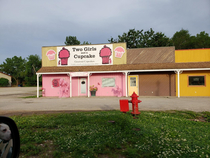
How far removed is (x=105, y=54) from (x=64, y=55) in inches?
196

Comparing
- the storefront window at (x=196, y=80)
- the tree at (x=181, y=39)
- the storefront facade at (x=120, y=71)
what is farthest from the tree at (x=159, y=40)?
the storefront window at (x=196, y=80)

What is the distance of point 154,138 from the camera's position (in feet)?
13.1

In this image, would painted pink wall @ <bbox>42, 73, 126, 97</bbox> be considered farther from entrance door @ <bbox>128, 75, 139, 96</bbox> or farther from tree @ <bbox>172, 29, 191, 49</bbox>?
tree @ <bbox>172, 29, 191, 49</bbox>

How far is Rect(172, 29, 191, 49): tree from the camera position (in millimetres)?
51062

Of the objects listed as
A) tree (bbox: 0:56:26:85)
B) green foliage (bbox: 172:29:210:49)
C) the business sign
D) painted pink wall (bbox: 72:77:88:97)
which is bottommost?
painted pink wall (bbox: 72:77:88:97)

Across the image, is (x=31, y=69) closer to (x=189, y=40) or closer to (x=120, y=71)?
(x=120, y=71)

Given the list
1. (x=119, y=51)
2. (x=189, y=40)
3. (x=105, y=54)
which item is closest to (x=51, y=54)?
(x=105, y=54)

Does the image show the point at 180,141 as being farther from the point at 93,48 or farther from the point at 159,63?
the point at 93,48

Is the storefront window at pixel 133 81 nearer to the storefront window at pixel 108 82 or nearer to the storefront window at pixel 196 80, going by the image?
the storefront window at pixel 108 82

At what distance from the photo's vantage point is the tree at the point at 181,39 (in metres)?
51.1

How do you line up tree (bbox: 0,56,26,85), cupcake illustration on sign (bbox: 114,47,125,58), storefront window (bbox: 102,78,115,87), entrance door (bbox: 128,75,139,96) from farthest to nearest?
tree (bbox: 0,56,26,85), cupcake illustration on sign (bbox: 114,47,125,58), storefront window (bbox: 102,78,115,87), entrance door (bbox: 128,75,139,96)

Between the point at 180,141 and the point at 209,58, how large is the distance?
16301 millimetres

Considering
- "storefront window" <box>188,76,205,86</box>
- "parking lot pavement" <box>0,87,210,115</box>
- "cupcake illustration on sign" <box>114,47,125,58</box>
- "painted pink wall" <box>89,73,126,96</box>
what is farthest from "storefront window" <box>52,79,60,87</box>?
"storefront window" <box>188,76,205,86</box>

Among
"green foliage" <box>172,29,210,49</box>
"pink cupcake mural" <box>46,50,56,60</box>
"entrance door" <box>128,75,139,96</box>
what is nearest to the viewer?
"entrance door" <box>128,75,139,96</box>
